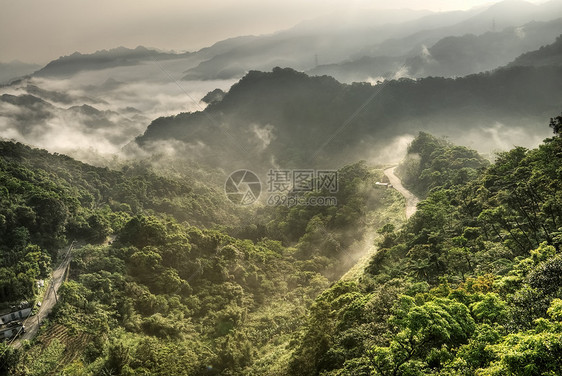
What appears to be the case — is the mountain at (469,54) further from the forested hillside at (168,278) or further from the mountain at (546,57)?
the forested hillside at (168,278)

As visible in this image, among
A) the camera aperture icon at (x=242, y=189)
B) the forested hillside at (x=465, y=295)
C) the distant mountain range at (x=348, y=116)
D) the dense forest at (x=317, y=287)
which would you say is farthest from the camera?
the distant mountain range at (x=348, y=116)

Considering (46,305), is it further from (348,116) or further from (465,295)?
(348,116)

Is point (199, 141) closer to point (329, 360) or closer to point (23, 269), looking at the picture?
point (23, 269)

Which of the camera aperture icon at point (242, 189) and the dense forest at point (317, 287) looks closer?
the dense forest at point (317, 287)

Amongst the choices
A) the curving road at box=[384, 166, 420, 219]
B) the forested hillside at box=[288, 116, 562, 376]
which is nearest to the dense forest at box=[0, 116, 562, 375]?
the forested hillside at box=[288, 116, 562, 376]

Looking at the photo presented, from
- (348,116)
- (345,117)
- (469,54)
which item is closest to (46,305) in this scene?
(348,116)

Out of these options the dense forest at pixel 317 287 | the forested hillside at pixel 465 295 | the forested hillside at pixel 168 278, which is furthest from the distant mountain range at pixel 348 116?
the forested hillside at pixel 465 295

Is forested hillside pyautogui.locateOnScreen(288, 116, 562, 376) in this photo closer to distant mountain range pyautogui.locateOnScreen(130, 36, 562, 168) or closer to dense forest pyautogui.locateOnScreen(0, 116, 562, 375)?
dense forest pyautogui.locateOnScreen(0, 116, 562, 375)
